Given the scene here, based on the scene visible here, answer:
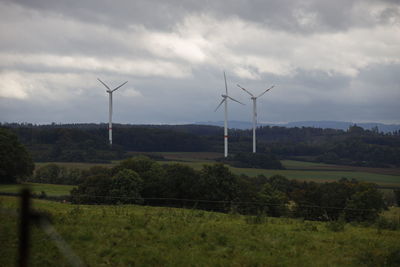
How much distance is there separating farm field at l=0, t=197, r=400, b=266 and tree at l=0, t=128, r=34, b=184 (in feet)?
185

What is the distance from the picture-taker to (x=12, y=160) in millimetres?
72250

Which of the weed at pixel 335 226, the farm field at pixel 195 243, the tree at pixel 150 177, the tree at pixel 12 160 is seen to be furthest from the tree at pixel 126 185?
the weed at pixel 335 226

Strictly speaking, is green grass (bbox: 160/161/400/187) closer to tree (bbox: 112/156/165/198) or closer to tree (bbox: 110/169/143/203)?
tree (bbox: 112/156/165/198)

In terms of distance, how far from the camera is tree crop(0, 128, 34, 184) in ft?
231

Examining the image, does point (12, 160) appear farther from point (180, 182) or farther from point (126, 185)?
point (180, 182)

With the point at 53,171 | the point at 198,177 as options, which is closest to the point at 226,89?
the point at 53,171

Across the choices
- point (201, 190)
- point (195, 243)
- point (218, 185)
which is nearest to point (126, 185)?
point (201, 190)

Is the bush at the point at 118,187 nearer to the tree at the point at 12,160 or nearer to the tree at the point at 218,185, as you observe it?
the tree at the point at 218,185

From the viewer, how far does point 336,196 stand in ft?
224

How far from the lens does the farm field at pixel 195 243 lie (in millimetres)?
13977

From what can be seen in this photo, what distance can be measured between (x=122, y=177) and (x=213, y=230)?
43883mm

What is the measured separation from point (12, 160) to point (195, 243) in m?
63.6

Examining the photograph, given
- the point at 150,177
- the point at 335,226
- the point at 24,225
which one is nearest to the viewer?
the point at 24,225

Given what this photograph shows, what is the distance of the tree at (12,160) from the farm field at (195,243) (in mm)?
56436
